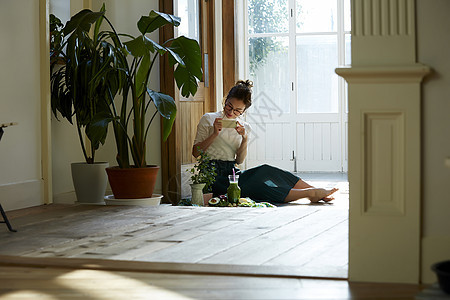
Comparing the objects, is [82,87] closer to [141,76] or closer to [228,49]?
[141,76]

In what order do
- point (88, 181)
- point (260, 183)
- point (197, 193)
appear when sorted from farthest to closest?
point (260, 183) → point (197, 193) → point (88, 181)

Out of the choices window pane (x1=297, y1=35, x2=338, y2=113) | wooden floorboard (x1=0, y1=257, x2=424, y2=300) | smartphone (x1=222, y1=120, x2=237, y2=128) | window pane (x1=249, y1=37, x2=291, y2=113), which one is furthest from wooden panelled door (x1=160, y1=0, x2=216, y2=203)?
wooden floorboard (x1=0, y1=257, x2=424, y2=300)

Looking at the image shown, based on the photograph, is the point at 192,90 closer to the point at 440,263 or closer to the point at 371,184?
the point at 371,184

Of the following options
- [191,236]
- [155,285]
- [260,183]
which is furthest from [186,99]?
[155,285]

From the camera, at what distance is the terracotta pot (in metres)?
4.42

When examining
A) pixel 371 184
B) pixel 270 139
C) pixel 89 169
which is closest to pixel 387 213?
pixel 371 184

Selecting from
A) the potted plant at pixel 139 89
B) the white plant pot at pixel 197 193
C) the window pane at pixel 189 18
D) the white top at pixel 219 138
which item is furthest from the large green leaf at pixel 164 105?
the window pane at pixel 189 18

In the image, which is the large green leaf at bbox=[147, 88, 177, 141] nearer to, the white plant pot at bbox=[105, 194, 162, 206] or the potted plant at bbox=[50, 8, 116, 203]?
the potted plant at bbox=[50, 8, 116, 203]

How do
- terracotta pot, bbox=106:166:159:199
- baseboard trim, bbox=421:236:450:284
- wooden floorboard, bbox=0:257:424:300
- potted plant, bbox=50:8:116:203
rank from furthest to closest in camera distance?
terracotta pot, bbox=106:166:159:199 < potted plant, bbox=50:8:116:203 < baseboard trim, bbox=421:236:450:284 < wooden floorboard, bbox=0:257:424:300

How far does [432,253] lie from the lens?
2092mm

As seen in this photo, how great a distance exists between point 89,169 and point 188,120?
1449 mm

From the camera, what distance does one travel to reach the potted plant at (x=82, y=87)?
4297mm

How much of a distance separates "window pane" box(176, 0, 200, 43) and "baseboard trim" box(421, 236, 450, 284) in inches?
159

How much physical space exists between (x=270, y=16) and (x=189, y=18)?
1.85 m
